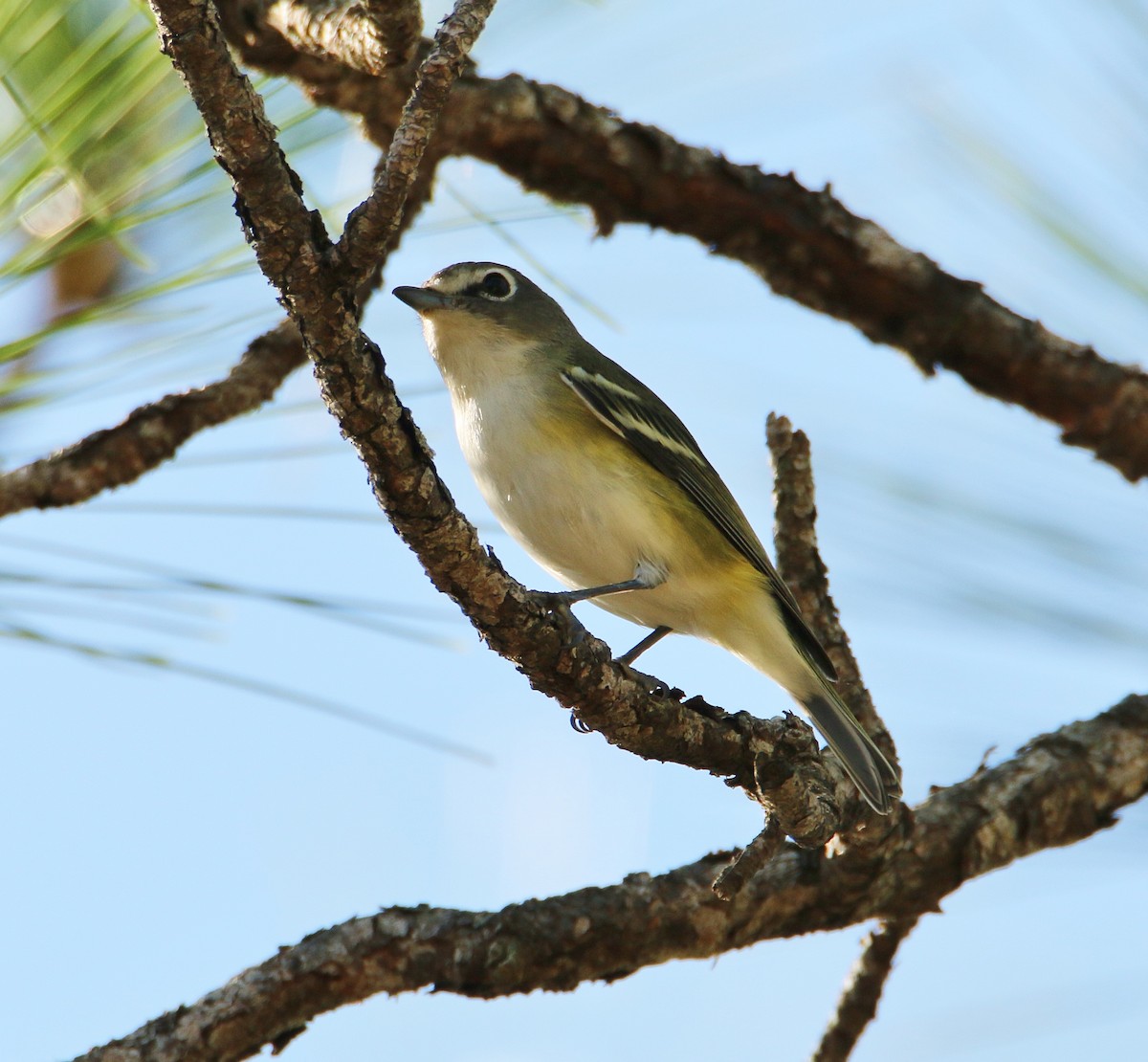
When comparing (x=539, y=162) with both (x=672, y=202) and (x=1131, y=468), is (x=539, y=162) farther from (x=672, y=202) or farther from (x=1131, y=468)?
(x=1131, y=468)

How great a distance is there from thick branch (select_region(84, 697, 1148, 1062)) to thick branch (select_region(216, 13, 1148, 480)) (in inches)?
33.4

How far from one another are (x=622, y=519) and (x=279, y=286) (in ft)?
5.79

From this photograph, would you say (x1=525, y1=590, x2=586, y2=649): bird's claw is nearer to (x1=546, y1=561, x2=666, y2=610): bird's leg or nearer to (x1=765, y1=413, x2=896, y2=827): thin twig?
(x1=765, y1=413, x2=896, y2=827): thin twig

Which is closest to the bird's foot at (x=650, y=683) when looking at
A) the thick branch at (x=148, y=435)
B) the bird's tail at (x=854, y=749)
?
the bird's tail at (x=854, y=749)

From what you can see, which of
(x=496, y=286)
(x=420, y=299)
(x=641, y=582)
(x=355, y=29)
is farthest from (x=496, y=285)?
(x=355, y=29)

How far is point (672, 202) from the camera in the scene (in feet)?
11.8

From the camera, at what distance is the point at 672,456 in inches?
147

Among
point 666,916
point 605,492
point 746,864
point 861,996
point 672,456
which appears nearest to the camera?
point 746,864

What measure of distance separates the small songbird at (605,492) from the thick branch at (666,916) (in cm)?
38

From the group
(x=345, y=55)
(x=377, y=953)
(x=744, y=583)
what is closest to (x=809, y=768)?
(x=377, y=953)

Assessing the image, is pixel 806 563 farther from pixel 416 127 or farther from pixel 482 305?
pixel 416 127

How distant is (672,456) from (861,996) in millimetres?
1503

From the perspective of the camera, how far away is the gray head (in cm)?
373

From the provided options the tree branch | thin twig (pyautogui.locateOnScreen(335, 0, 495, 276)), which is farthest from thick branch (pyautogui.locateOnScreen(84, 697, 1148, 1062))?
thin twig (pyautogui.locateOnScreen(335, 0, 495, 276))
